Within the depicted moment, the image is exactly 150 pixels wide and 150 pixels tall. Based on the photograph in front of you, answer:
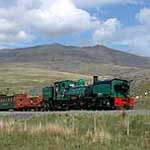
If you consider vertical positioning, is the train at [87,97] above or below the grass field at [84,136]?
above

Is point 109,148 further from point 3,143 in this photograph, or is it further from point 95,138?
point 3,143

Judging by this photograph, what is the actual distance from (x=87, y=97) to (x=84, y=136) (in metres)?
27.5

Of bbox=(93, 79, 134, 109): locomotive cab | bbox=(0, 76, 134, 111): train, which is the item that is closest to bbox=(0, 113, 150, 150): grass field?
bbox=(93, 79, 134, 109): locomotive cab

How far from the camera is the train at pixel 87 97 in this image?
50516 millimetres

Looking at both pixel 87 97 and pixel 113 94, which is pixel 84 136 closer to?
pixel 113 94

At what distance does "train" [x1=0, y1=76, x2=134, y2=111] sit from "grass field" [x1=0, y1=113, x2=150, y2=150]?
56.6 ft

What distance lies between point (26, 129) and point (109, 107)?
76.5ft

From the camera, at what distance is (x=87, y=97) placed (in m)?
52.6

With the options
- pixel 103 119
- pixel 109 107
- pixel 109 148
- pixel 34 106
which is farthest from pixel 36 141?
pixel 34 106

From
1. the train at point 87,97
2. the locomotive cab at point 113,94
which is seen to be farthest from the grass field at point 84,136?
the train at point 87,97

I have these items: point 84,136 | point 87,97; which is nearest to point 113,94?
point 87,97

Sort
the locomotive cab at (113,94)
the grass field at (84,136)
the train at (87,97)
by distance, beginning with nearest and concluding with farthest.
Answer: the grass field at (84,136), the locomotive cab at (113,94), the train at (87,97)

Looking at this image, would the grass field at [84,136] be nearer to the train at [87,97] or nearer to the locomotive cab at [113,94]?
the locomotive cab at [113,94]

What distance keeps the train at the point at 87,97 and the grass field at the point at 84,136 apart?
17.3 meters
